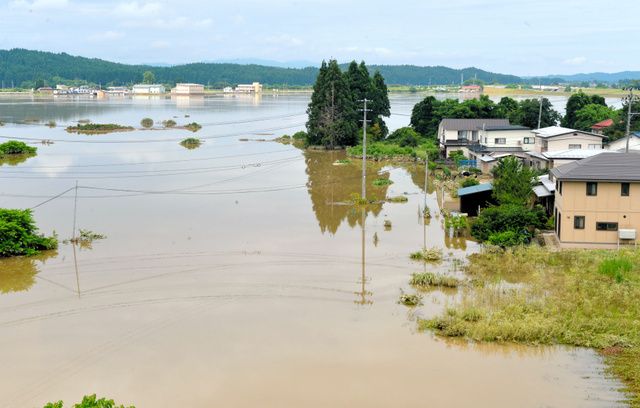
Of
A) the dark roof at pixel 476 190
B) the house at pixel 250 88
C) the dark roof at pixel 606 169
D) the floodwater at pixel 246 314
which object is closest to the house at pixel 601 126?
the floodwater at pixel 246 314

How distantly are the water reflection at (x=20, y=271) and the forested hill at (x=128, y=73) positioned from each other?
132 metres

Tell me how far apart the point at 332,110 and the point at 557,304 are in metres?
28.7

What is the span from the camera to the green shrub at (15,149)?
37.2 m

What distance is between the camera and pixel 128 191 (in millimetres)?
26141

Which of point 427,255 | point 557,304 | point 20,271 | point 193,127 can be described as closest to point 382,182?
point 427,255

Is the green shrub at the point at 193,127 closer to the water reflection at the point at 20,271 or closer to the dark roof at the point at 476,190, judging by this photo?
the dark roof at the point at 476,190

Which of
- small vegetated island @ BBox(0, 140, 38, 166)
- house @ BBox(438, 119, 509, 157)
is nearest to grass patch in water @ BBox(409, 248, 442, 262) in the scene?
house @ BBox(438, 119, 509, 157)

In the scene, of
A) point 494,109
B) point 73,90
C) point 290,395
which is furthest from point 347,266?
point 73,90

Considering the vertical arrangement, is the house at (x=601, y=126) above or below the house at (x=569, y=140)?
above

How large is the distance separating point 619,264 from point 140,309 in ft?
33.1

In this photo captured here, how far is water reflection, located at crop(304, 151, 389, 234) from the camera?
21569 millimetres

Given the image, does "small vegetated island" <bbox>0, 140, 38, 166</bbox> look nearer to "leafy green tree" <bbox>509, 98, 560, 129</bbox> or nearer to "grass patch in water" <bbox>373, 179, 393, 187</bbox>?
"grass patch in water" <bbox>373, 179, 393, 187</bbox>

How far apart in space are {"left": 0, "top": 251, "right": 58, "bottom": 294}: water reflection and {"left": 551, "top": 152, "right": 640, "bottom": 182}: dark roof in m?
12.9

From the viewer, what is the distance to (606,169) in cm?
1645
